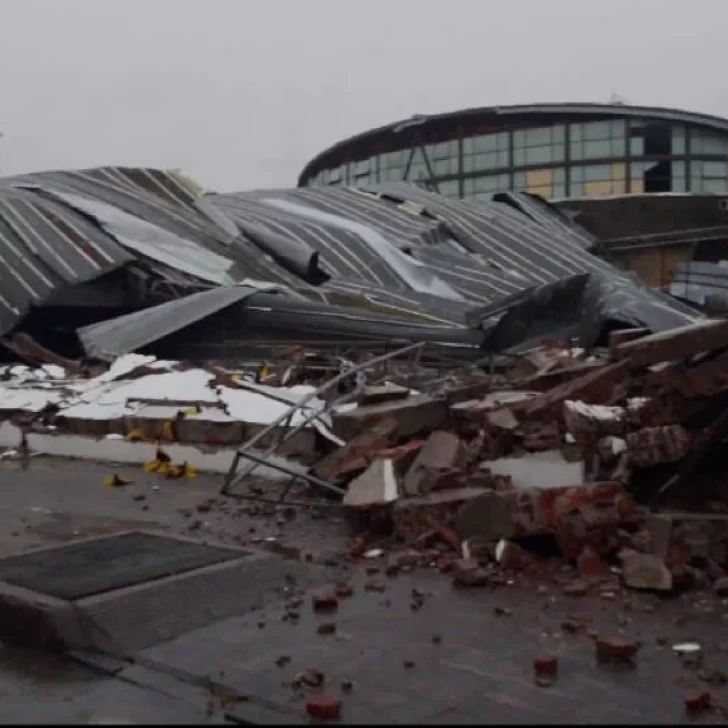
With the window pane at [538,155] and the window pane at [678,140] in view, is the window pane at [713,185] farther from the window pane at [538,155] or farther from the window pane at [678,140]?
the window pane at [538,155]

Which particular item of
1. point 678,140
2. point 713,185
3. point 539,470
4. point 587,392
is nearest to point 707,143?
point 678,140

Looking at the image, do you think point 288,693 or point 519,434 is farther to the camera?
point 519,434

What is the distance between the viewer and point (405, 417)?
827cm

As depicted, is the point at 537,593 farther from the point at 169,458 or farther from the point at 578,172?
the point at 578,172

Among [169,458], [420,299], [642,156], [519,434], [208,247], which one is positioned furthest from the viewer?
[642,156]

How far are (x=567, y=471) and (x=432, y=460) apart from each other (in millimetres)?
958

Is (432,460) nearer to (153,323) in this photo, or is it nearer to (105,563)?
(105,563)

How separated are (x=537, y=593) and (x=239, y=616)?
5.19 feet

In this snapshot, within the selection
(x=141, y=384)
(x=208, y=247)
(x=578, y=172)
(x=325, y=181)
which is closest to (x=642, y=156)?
(x=578, y=172)

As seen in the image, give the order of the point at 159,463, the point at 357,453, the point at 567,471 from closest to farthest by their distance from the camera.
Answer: the point at 567,471 → the point at 357,453 → the point at 159,463

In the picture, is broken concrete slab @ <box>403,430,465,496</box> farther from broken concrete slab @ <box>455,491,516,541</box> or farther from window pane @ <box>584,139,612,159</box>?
window pane @ <box>584,139,612,159</box>

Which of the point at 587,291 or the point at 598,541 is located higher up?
the point at 587,291

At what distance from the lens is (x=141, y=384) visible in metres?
11.7

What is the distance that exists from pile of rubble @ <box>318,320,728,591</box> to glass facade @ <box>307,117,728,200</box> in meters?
36.5
